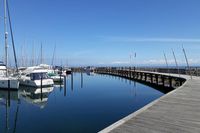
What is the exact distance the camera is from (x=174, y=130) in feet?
26.5

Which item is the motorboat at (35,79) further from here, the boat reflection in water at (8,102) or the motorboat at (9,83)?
the boat reflection in water at (8,102)

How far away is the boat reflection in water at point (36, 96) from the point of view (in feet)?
82.9

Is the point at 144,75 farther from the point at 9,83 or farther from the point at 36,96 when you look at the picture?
the point at 9,83

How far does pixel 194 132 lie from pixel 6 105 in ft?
64.6

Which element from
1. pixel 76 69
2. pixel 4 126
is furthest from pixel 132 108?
pixel 76 69

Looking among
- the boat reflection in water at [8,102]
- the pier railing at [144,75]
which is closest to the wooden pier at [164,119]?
the boat reflection in water at [8,102]

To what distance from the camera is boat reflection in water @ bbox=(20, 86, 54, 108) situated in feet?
82.9

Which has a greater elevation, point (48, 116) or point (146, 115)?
point (146, 115)

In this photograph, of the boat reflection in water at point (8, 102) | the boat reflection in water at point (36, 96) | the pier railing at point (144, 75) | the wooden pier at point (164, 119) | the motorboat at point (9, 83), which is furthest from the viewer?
the pier railing at point (144, 75)

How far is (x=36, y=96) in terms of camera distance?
2923 cm

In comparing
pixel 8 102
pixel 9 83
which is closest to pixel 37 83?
pixel 9 83

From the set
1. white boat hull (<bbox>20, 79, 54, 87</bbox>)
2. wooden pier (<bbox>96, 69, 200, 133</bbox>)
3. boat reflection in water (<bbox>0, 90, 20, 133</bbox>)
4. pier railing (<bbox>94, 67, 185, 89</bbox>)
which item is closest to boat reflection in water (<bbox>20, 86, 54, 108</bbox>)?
white boat hull (<bbox>20, 79, 54, 87</bbox>)

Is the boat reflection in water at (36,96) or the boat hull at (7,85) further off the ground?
the boat hull at (7,85)

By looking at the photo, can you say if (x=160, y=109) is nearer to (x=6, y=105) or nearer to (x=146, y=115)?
(x=146, y=115)
